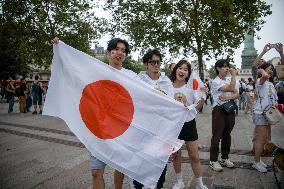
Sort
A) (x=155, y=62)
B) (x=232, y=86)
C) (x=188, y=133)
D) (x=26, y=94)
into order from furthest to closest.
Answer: (x=26, y=94) < (x=232, y=86) < (x=188, y=133) < (x=155, y=62)

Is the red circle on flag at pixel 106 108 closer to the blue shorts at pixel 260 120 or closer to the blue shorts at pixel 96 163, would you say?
the blue shorts at pixel 96 163

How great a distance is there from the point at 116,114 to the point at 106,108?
0.48 ft

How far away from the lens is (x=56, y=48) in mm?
3879

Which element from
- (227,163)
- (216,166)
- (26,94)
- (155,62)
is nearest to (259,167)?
(227,163)

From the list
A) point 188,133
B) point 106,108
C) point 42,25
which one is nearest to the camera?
point 106,108

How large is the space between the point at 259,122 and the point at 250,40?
103305 mm

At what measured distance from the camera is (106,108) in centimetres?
359

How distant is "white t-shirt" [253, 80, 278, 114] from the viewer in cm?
532

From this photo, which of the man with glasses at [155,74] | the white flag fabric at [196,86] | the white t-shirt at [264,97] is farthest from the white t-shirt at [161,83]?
the white t-shirt at [264,97]

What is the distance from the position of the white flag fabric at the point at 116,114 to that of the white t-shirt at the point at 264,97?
2.26 m

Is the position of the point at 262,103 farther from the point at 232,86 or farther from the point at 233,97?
the point at 232,86

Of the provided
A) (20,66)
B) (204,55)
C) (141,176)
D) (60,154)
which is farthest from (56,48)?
(20,66)

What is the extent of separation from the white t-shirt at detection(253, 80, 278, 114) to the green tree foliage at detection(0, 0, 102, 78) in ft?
72.5

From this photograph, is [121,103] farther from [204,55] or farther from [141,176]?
[204,55]
